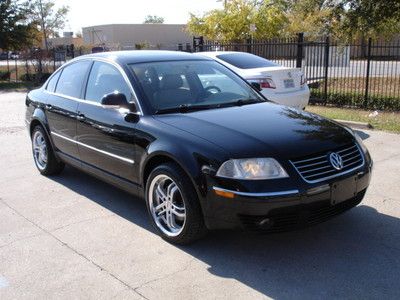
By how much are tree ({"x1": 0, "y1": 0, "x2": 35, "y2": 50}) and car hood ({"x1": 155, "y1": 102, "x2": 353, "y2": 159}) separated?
24555 mm

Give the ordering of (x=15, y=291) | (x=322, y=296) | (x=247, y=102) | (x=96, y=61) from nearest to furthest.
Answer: (x=322, y=296) < (x=15, y=291) < (x=247, y=102) < (x=96, y=61)

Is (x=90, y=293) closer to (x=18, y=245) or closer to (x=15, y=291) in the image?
(x=15, y=291)

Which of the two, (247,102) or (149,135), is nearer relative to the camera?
(149,135)

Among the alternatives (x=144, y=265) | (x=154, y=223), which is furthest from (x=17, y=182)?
(x=144, y=265)

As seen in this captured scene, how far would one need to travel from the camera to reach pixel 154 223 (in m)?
4.61

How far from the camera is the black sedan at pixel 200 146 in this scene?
150 inches

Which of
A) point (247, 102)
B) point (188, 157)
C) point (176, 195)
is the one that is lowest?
point (176, 195)

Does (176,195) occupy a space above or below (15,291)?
above

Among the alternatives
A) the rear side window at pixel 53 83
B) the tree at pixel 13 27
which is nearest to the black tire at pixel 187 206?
the rear side window at pixel 53 83

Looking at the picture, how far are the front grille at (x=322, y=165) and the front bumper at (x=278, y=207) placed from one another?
0.06 meters

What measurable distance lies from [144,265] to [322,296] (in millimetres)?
1460

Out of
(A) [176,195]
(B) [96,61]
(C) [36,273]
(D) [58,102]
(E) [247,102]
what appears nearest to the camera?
(C) [36,273]

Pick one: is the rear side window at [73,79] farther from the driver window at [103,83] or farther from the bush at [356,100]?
the bush at [356,100]

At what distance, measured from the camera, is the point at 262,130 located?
423cm
